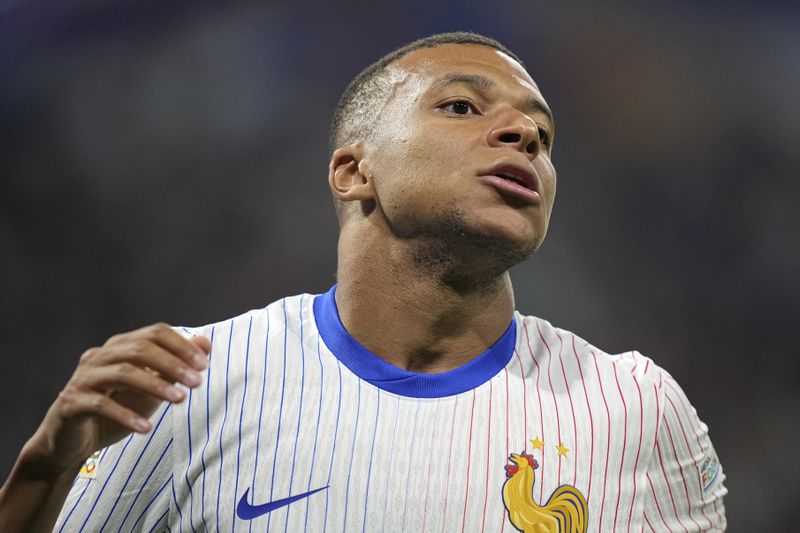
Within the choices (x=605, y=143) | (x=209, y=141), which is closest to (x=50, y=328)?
(x=209, y=141)

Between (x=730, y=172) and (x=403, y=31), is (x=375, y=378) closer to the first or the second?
(x=403, y=31)

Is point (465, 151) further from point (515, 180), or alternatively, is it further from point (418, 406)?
point (418, 406)

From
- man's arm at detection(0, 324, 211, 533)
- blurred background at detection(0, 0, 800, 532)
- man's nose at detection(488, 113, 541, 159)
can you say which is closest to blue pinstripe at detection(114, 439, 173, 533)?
man's arm at detection(0, 324, 211, 533)

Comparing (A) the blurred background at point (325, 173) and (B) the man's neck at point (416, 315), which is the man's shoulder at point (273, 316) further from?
(A) the blurred background at point (325, 173)

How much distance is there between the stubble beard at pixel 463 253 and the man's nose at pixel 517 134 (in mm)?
222

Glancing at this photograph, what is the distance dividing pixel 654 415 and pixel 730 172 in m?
2.23

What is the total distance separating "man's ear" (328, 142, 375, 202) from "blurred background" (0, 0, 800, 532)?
1529 millimetres

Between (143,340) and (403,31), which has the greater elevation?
(403,31)

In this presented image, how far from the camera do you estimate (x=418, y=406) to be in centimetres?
201

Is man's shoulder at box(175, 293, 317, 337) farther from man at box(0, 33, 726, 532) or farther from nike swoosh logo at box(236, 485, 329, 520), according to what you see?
nike swoosh logo at box(236, 485, 329, 520)

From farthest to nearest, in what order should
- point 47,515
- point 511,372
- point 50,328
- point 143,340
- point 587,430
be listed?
point 50,328
point 511,372
point 587,430
point 47,515
point 143,340

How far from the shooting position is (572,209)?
396 centimetres

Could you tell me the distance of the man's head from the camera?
80.3 inches

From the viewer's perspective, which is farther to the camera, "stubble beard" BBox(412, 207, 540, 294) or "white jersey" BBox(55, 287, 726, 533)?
"stubble beard" BBox(412, 207, 540, 294)
